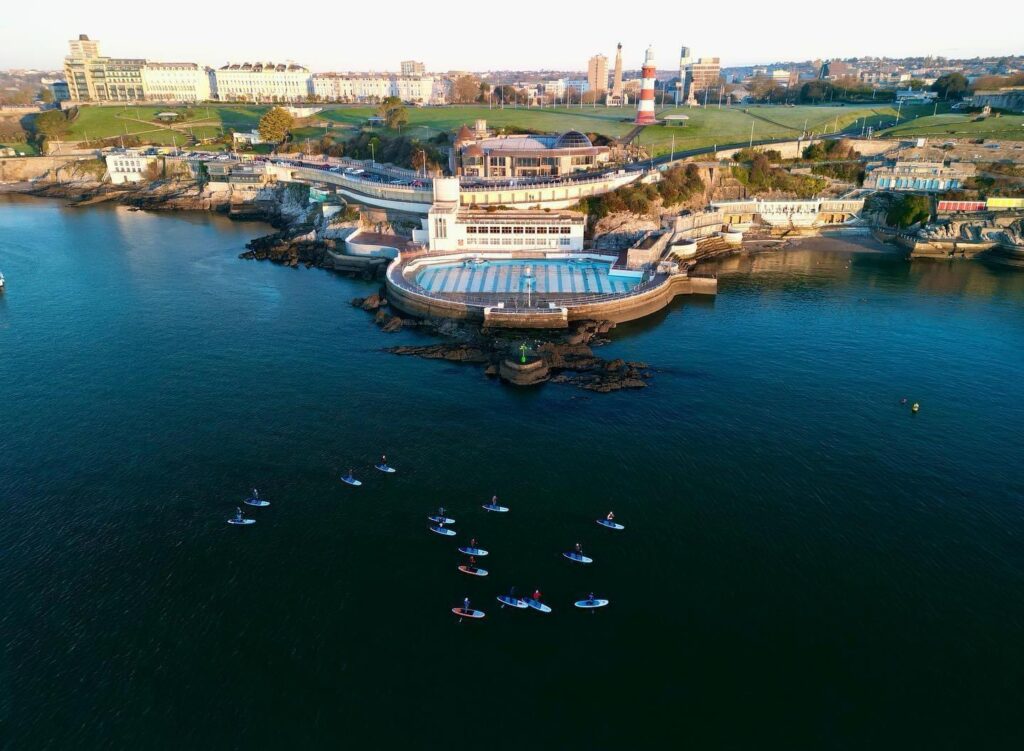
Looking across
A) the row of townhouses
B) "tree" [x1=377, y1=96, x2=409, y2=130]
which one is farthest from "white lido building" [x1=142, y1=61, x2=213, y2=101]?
"tree" [x1=377, y1=96, x2=409, y2=130]

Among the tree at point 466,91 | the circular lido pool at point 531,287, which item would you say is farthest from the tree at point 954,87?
the circular lido pool at point 531,287

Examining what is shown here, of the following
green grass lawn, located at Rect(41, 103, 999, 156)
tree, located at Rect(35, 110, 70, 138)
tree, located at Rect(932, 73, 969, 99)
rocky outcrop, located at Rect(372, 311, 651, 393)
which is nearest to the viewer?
rocky outcrop, located at Rect(372, 311, 651, 393)

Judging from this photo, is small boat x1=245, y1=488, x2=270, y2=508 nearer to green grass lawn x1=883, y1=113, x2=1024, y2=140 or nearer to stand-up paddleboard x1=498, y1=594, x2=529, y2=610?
stand-up paddleboard x1=498, y1=594, x2=529, y2=610

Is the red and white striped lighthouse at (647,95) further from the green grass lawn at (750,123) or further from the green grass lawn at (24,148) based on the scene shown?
the green grass lawn at (24,148)

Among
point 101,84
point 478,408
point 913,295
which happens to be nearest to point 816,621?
point 478,408

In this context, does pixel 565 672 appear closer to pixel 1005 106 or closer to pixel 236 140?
pixel 236 140

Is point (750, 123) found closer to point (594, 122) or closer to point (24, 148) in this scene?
point (594, 122)
